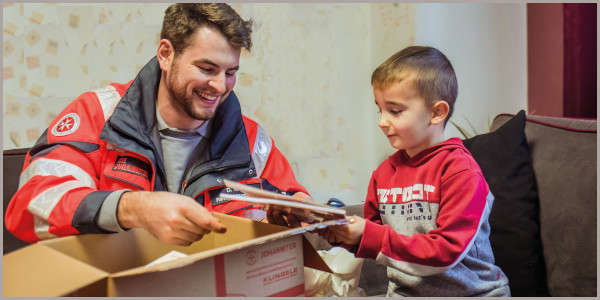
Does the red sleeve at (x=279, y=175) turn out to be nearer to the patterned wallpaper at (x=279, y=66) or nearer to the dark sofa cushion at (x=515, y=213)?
the dark sofa cushion at (x=515, y=213)

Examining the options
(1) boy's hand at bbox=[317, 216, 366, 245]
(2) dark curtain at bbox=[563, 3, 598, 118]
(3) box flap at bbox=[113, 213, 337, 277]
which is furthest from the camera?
(2) dark curtain at bbox=[563, 3, 598, 118]

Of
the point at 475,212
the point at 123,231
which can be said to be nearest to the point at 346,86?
the point at 475,212

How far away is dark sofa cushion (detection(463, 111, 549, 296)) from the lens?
154cm

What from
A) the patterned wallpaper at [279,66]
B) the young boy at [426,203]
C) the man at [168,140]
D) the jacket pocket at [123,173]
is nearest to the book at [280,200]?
the young boy at [426,203]

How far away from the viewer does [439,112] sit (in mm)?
1349

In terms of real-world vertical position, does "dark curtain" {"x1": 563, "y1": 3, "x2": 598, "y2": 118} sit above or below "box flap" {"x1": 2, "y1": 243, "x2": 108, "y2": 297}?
above

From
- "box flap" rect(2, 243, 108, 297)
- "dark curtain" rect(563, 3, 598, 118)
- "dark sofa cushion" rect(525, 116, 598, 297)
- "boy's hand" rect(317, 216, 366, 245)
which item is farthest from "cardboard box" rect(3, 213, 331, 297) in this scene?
"dark curtain" rect(563, 3, 598, 118)

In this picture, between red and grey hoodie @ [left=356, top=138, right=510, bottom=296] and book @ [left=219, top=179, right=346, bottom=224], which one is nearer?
book @ [left=219, top=179, right=346, bottom=224]

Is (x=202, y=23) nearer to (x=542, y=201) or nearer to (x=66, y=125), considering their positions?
(x=66, y=125)

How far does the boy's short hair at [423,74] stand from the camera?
1.32m

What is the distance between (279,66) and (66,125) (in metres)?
1.36

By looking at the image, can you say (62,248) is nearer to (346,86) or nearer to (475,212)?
(475,212)

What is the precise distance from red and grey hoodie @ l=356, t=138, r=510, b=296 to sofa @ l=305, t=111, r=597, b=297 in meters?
0.24

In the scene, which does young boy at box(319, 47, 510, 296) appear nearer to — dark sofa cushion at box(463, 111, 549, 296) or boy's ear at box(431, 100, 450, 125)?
boy's ear at box(431, 100, 450, 125)
